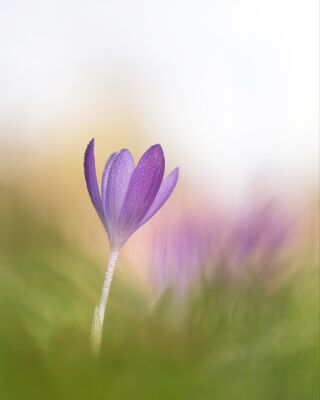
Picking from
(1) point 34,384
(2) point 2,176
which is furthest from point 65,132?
(1) point 34,384

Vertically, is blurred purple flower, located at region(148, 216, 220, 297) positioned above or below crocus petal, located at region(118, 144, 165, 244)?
below

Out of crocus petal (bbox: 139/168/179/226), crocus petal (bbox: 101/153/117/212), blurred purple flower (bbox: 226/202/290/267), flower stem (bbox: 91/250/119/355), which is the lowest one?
flower stem (bbox: 91/250/119/355)

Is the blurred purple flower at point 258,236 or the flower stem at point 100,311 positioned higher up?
the blurred purple flower at point 258,236

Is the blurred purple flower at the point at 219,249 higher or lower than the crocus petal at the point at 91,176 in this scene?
lower

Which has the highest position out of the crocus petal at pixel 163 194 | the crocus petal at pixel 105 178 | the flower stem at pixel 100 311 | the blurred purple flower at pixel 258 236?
the crocus petal at pixel 105 178

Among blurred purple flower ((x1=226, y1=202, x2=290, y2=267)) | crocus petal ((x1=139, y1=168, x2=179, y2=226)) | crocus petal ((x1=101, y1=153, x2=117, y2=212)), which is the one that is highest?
crocus petal ((x1=101, y1=153, x2=117, y2=212))

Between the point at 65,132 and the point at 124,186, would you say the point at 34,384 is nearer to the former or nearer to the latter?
the point at 124,186
